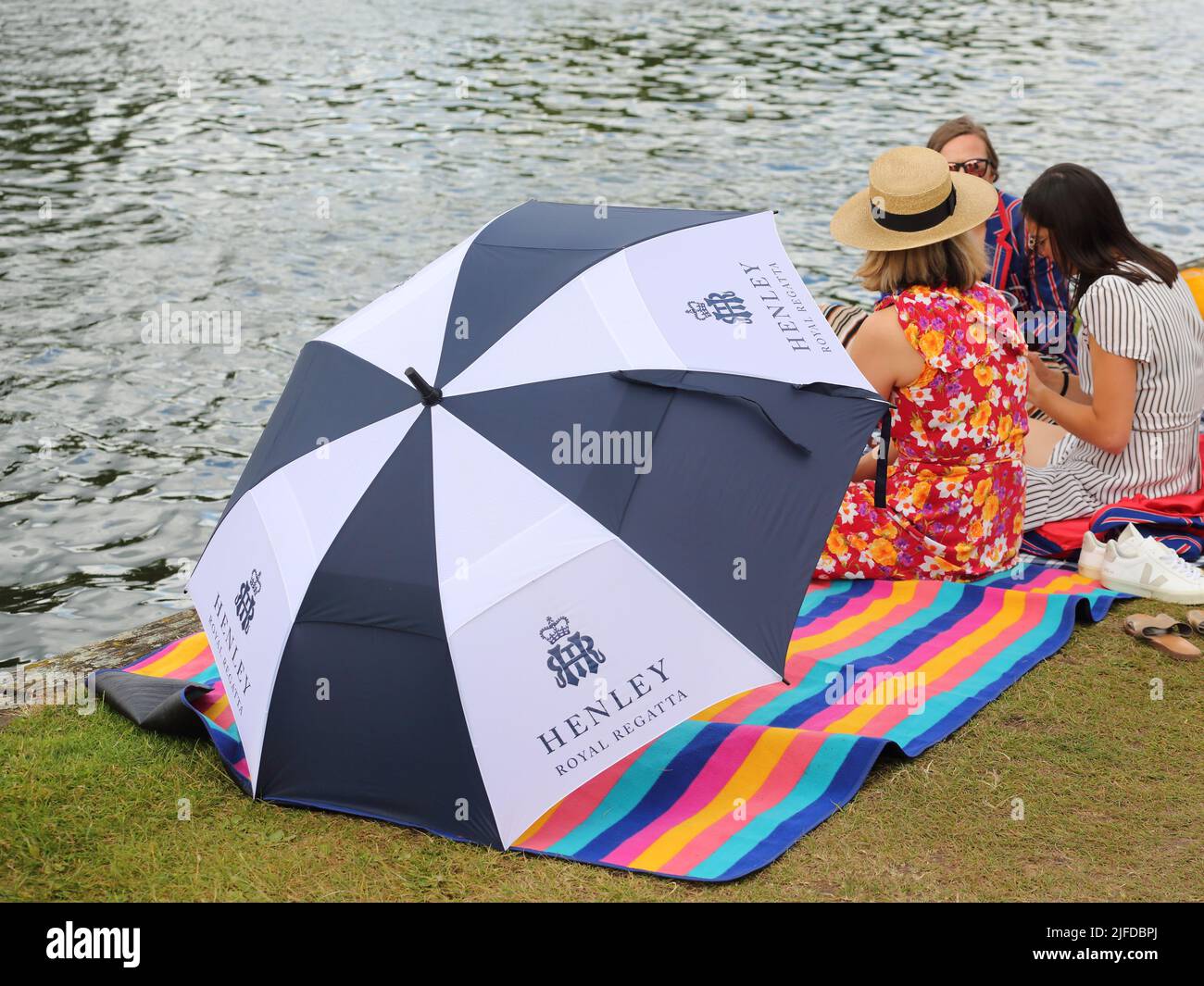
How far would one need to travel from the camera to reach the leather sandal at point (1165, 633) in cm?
492

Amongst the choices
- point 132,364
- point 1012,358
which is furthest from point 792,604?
point 132,364

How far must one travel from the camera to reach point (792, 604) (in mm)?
3916

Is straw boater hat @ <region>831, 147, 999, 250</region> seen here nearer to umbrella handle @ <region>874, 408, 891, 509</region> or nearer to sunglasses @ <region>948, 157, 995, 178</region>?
umbrella handle @ <region>874, 408, 891, 509</region>

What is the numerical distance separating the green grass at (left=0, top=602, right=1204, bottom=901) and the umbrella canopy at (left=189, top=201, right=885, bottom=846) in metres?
0.18

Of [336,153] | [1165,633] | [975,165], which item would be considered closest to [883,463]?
[1165,633]

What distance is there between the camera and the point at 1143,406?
586 cm

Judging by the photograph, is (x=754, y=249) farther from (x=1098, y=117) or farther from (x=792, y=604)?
(x=1098, y=117)

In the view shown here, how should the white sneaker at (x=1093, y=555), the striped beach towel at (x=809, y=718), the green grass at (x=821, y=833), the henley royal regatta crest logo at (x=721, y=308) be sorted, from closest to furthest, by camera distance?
the green grass at (x=821, y=833), the striped beach towel at (x=809, y=718), the henley royal regatta crest logo at (x=721, y=308), the white sneaker at (x=1093, y=555)

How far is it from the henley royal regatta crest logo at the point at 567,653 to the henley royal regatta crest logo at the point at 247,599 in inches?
38.5

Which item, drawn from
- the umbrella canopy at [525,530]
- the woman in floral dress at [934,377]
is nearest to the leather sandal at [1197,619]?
the woman in floral dress at [934,377]

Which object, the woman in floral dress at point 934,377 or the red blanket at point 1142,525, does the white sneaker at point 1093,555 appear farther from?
the woman in floral dress at point 934,377

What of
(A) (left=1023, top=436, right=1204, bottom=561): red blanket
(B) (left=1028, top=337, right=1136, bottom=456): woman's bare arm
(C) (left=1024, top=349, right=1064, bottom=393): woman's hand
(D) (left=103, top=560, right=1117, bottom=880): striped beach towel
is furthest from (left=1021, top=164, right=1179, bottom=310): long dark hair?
(D) (left=103, top=560, right=1117, bottom=880): striped beach towel

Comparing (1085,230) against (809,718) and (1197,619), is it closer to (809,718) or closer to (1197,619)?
(1197,619)
